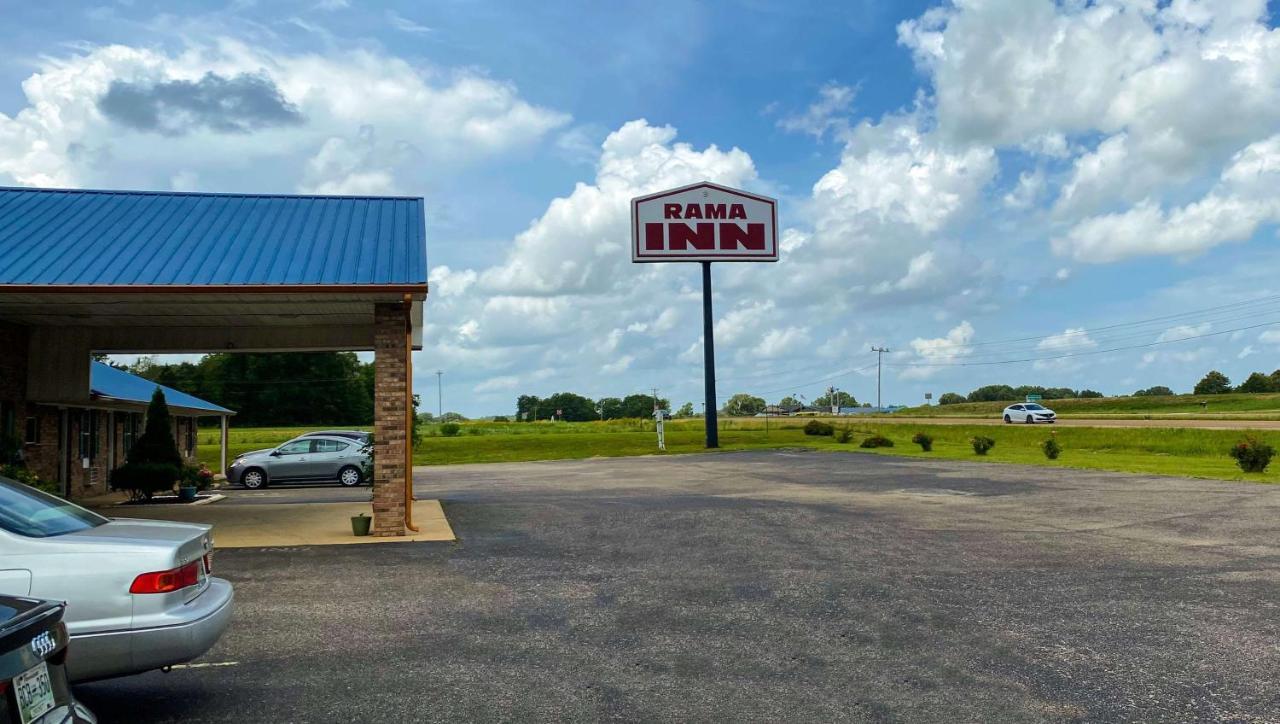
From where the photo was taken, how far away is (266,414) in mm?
99250

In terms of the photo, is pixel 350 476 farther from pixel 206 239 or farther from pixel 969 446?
pixel 969 446

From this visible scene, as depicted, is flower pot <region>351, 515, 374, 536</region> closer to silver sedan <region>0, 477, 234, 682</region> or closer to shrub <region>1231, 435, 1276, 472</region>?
silver sedan <region>0, 477, 234, 682</region>

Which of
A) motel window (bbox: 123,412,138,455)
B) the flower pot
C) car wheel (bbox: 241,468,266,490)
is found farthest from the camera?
car wheel (bbox: 241,468,266,490)

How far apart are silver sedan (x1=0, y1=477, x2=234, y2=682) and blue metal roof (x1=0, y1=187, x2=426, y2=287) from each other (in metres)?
8.16

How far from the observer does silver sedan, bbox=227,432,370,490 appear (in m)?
26.8

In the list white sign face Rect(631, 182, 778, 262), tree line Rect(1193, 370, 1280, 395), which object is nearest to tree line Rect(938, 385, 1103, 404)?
tree line Rect(1193, 370, 1280, 395)

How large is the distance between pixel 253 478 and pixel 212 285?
15.0 metres

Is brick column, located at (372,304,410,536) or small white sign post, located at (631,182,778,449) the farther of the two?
small white sign post, located at (631,182,778,449)

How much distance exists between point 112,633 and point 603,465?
2921 cm

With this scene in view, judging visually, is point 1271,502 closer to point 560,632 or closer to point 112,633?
point 560,632

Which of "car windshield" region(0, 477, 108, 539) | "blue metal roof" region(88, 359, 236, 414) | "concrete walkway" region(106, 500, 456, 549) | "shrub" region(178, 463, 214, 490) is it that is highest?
"blue metal roof" region(88, 359, 236, 414)

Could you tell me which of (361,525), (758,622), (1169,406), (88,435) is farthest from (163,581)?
(1169,406)

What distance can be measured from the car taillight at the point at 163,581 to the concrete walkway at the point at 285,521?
24.6 ft

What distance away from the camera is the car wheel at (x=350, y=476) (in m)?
26.9
